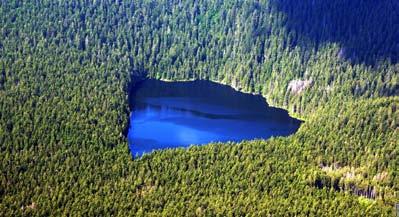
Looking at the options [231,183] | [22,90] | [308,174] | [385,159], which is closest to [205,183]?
[231,183]

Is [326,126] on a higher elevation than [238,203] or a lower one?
higher

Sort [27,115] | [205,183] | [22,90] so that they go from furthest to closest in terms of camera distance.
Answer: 1. [22,90]
2. [27,115]
3. [205,183]

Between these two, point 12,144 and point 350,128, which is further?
point 350,128

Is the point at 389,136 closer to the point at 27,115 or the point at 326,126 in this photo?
the point at 326,126

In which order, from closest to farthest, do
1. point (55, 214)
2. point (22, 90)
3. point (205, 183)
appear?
point (55, 214) → point (205, 183) → point (22, 90)

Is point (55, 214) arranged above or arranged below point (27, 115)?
below

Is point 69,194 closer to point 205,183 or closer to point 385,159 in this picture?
point 205,183

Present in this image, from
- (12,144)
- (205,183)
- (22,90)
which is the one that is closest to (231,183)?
(205,183)

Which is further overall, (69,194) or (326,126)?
(326,126)

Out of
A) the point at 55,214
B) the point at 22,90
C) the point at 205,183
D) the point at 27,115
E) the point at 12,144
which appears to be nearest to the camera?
the point at 55,214
